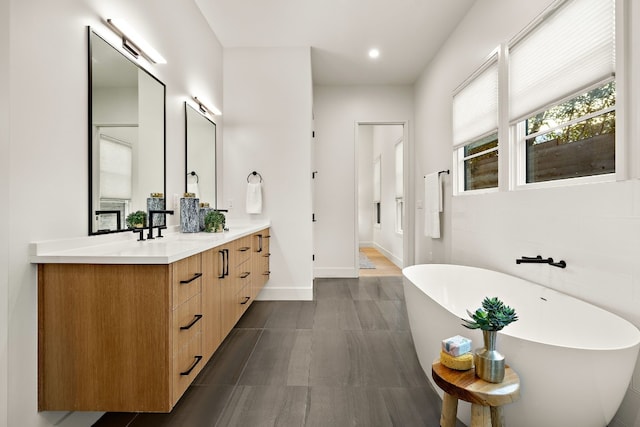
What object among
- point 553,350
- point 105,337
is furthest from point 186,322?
point 553,350

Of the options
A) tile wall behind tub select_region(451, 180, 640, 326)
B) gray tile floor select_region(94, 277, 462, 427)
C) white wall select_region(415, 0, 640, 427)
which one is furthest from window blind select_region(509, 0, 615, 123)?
gray tile floor select_region(94, 277, 462, 427)

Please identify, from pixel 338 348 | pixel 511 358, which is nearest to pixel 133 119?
pixel 338 348

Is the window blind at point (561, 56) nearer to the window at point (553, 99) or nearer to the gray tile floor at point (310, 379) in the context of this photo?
the window at point (553, 99)

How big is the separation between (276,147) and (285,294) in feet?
5.49

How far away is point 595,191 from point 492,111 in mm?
1362

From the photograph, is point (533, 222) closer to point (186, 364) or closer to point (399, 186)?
point (186, 364)

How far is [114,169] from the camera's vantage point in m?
1.73

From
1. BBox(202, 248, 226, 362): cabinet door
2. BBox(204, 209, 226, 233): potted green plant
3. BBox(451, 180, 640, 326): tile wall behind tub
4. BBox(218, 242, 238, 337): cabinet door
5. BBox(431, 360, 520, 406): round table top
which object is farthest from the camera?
BBox(204, 209, 226, 233): potted green plant

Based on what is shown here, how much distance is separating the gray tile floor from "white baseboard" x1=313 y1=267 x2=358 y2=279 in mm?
1607

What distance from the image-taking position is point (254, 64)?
12.0ft

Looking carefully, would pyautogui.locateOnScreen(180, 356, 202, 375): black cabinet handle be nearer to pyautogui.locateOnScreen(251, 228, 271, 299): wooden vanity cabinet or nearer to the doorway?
pyautogui.locateOnScreen(251, 228, 271, 299): wooden vanity cabinet

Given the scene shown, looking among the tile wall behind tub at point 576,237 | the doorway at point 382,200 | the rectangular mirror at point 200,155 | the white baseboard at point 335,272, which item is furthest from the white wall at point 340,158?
the tile wall behind tub at point 576,237

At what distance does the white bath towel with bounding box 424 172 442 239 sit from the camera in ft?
11.9

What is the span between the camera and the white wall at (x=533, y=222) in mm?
1415
